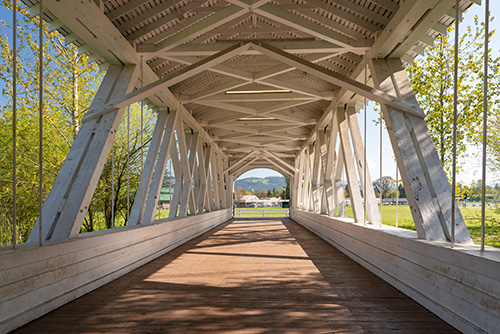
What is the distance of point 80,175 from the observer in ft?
13.1

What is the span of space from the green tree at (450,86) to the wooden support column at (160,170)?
15.0 ft

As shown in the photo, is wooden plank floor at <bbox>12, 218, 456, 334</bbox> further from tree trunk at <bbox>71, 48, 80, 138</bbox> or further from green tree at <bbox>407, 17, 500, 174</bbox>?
tree trunk at <bbox>71, 48, 80, 138</bbox>

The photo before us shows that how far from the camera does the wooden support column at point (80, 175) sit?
12.0 ft

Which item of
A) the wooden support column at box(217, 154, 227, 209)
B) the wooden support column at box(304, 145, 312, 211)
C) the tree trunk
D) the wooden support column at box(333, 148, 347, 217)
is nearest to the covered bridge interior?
the wooden support column at box(333, 148, 347, 217)

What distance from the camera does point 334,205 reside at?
834 cm

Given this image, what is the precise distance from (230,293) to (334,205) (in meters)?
5.16

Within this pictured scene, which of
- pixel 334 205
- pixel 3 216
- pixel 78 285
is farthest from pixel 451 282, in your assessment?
pixel 3 216

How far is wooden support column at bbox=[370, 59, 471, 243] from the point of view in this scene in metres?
3.48

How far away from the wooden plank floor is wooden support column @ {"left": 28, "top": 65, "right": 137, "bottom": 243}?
0.69m

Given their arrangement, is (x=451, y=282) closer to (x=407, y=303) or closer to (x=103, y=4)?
(x=407, y=303)

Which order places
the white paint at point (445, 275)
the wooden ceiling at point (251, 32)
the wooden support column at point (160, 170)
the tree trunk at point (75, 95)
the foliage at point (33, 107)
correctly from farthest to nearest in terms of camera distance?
the tree trunk at point (75, 95) < the foliage at point (33, 107) < the wooden support column at point (160, 170) < the wooden ceiling at point (251, 32) < the white paint at point (445, 275)

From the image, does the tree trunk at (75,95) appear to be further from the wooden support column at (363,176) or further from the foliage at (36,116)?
the wooden support column at (363,176)

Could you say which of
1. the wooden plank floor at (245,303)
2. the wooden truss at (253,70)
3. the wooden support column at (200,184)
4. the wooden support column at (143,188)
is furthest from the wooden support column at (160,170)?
the wooden support column at (200,184)

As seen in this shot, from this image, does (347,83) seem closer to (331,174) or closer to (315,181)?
(331,174)
